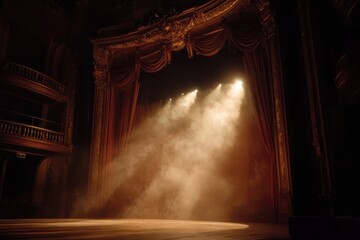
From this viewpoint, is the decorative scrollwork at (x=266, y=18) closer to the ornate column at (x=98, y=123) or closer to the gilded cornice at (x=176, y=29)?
the gilded cornice at (x=176, y=29)

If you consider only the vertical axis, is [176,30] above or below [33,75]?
above

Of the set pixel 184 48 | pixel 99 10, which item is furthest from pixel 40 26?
pixel 184 48

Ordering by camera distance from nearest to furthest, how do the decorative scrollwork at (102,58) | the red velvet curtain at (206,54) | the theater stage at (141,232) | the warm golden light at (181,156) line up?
the theater stage at (141,232) → the red velvet curtain at (206,54) → the warm golden light at (181,156) → the decorative scrollwork at (102,58)

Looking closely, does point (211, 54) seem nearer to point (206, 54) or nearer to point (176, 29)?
point (206, 54)

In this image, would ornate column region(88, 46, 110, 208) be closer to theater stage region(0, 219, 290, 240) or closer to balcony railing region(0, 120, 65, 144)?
balcony railing region(0, 120, 65, 144)

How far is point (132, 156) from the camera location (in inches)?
301

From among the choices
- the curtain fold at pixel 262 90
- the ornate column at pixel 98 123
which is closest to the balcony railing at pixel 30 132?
the ornate column at pixel 98 123

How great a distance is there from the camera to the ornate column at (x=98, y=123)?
7.16m

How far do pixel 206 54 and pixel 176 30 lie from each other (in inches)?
38.4

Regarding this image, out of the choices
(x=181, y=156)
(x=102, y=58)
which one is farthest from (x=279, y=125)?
(x=102, y=58)

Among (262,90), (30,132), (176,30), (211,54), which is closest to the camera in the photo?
(262,90)

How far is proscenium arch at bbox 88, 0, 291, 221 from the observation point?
500 centimetres

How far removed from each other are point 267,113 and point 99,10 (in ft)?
18.5

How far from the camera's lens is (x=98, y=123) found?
7.60 metres
